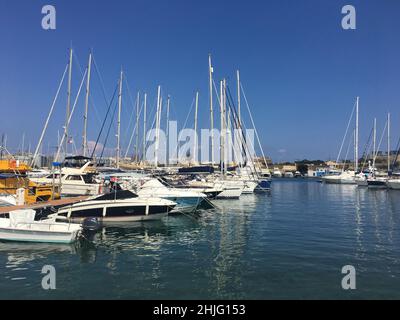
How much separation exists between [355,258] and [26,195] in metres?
22.8

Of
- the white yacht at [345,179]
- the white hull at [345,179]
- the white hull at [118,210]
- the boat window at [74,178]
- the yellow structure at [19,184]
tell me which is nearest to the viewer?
the white hull at [118,210]

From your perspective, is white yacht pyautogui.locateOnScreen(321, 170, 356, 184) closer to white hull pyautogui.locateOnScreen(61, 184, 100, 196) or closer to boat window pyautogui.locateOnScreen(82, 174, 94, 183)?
boat window pyautogui.locateOnScreen(82, 174, 94, 183)

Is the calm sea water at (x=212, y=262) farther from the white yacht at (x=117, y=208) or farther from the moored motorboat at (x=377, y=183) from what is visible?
the moored motorboat at (x=377, y=183)

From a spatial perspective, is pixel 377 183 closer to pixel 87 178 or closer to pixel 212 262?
pixel 87 178

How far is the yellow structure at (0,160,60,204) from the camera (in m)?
25.6

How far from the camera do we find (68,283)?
1123 centimetres

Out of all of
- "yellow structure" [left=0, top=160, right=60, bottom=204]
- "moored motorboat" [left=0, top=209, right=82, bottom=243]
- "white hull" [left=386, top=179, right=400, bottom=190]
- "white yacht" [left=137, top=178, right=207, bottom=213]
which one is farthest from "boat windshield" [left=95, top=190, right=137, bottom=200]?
"white hull" [left=386, top=179, right=400, bottom=190]

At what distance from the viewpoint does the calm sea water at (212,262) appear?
10.6 metres

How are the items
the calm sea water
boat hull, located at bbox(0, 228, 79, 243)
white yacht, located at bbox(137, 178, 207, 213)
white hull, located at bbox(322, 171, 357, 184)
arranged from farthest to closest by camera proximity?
1. white hull, located at bbox(322, 171, 357, 184)
2. white yacht, located at bbox(137, 178, 207, 213)
3. boat hull, located at bbox(0, 228, 79, 243)
4. the calm sea water

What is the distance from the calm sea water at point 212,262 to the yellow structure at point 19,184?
29.3 feet

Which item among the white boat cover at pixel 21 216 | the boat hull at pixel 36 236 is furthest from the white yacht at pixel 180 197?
the boat hull at pixel 36 236

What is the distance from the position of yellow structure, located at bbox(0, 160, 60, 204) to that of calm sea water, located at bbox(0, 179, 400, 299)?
352 inches

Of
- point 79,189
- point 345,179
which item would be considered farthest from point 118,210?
point 345,179
